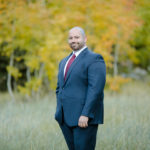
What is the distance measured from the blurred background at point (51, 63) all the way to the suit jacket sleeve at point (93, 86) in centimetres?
139

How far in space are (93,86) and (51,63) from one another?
8574mm

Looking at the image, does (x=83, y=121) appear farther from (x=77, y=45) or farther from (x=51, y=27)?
(x=51, y=27)

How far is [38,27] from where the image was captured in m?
11.8

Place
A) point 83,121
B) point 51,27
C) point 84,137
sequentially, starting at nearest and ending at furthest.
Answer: point 83,121 → point 84,137 → point 51,27

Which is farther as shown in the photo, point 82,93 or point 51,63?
point 51,63

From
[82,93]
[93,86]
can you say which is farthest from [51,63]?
[93,86]

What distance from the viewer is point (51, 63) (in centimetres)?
1130

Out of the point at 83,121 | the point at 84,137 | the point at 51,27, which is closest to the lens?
the point at 83,121

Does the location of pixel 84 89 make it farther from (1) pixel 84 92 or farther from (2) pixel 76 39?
(2) pixel 76 39

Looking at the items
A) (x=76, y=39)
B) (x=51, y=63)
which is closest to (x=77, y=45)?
(x=76, y=39)

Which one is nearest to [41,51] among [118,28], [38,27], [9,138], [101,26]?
[38,27]

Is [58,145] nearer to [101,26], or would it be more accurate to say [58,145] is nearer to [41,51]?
[41,51]

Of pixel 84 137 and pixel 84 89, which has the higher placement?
pixel 84 89

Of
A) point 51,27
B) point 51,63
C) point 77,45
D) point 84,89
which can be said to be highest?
point 51,27
